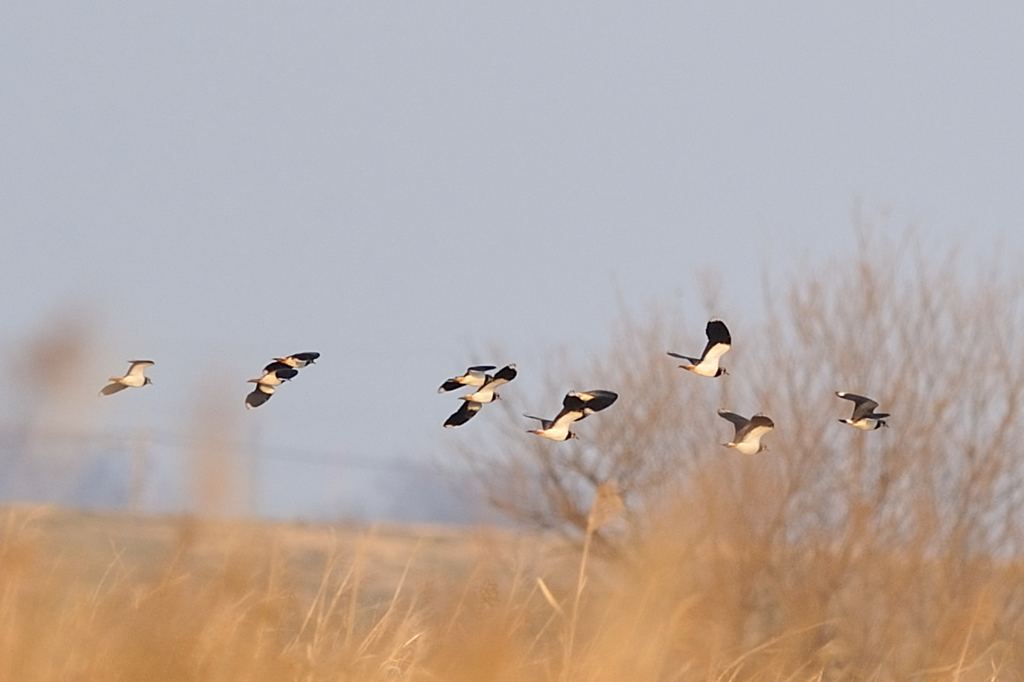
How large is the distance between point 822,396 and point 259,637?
785 centimetres

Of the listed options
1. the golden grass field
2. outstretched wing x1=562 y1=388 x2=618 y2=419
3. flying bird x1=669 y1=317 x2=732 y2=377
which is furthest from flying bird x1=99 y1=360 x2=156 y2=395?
flying bird x1=669 y1=317 x2=732 y2=377

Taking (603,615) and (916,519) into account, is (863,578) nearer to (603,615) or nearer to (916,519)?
(916,519)

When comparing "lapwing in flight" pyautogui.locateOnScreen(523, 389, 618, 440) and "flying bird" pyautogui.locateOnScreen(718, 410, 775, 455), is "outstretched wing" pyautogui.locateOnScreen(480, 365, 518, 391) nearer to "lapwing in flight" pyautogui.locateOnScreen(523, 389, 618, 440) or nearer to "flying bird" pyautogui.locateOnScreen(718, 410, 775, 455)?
"lapwing in flight" pyautogui.locateOnScreen(523, 389, 618, 440)

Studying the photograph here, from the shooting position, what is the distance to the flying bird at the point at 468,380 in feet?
9.70

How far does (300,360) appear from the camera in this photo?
3.02m

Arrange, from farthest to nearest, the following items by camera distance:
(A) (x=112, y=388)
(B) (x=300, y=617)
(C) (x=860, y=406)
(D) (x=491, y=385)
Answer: (B) (x=300, y=617) → (C) (x=860, y=406) → (D) (x=491, y=385) → (A) (x=112, y=388)

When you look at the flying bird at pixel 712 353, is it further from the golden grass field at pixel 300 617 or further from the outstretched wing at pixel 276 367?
the outstretched wing at pixel 276 367

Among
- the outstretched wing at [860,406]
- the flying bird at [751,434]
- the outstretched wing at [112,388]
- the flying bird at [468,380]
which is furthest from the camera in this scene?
the outstretched wing at [860,406]

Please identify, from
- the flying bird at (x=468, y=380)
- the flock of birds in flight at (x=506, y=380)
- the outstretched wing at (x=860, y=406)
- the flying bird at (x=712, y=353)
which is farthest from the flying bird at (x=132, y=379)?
the outstretched wing at (x=860, y=406)

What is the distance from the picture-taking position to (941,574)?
1024cm

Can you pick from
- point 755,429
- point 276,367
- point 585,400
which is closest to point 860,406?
point 755,429

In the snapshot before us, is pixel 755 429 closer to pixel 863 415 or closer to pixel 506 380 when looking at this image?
pixel 863 415

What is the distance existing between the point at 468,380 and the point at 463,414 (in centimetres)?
12

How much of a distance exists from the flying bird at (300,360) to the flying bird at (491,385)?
1.09ft
